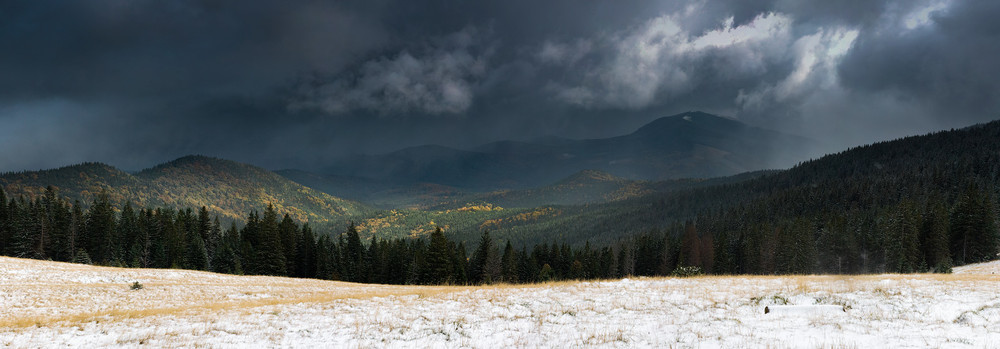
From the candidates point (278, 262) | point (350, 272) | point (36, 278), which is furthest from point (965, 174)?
point (36, 278)

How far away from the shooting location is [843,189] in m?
151

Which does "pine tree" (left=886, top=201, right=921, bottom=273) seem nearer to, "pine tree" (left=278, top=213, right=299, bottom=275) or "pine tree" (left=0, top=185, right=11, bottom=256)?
"pine tree" (left=278, top=213, right=299, bottom=275)

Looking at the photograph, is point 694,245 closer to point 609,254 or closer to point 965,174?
point 609,254

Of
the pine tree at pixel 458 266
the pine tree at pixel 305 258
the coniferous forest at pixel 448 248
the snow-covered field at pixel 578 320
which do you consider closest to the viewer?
the snow-covered field at pixel 578 320

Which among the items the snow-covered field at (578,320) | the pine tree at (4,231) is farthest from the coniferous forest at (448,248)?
→ the snow-covered field at (578,320)

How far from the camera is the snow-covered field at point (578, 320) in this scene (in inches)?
427

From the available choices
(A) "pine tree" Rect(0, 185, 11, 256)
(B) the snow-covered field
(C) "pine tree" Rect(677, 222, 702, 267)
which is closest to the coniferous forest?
(A) "pine tree" Rect(0, 185, 11, 256)

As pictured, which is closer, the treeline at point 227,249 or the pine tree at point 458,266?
the treeline at point 227,249

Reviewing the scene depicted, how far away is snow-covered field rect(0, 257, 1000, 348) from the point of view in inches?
427

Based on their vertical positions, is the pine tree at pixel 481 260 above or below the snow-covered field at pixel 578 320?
below

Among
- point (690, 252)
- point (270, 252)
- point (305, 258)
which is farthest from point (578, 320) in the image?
point (690, 252)

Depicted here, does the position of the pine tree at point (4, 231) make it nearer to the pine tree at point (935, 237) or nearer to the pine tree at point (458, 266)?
the pine tree at point (458, 266)

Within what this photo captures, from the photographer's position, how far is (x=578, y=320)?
14016 millimetres

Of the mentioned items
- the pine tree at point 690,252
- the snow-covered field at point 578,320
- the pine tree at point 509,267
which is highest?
the snow-covered field at point 578,320
